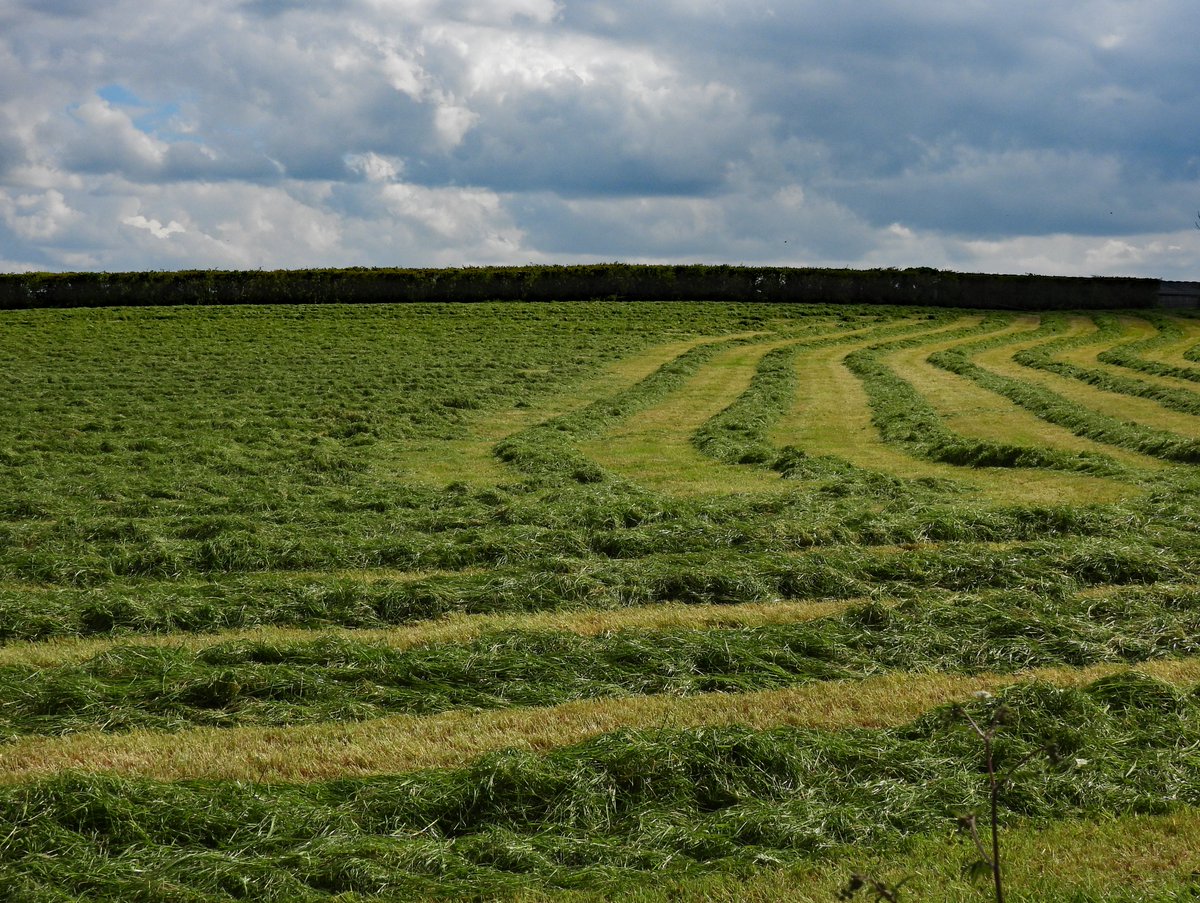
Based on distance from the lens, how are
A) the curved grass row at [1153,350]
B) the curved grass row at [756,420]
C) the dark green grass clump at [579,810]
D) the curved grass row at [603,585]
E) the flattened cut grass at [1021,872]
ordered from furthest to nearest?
the curved grass row at [1153,350] → the curved grass row at [756,420] → the curved grass row at [603,585] → the dark green grass clump at [579,810] → the flattened cut grass at [1021,872]

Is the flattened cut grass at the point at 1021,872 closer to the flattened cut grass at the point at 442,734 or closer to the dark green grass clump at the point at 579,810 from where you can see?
the dark green grass clump at the point at 579,810

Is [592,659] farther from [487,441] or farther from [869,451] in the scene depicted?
[487,441]

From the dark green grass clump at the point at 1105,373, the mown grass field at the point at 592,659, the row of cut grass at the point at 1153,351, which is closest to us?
the mown grass field at the point at 592,659

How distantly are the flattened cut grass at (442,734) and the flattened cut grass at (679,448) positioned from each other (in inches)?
292

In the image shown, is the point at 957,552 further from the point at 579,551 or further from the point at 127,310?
the point at 127,310

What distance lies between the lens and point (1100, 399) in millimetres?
24859

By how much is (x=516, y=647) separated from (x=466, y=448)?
1191 cm

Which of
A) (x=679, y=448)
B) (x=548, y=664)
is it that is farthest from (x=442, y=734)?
(x=679, y=448)

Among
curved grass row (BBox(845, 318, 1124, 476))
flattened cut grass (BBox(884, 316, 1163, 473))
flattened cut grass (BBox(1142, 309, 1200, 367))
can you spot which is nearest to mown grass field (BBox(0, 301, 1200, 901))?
curved grass row (BBox(845, 318, 1124, 476))

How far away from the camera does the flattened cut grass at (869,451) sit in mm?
14359

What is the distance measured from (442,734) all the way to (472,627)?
2.17m

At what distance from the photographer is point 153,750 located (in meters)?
6.55

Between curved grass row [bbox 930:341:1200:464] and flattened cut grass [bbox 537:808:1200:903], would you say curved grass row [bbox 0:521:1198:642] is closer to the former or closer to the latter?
flattened cut grass [bbox 537:808:1200:903]

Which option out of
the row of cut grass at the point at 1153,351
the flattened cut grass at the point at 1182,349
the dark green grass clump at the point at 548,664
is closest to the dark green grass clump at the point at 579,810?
the dark green grass clump at the point at 548,664
